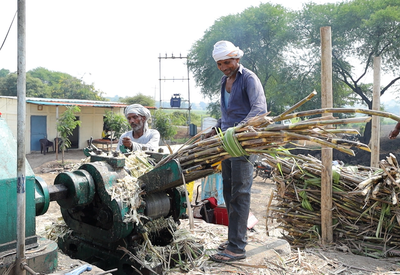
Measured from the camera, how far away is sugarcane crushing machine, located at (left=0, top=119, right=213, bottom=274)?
292cm

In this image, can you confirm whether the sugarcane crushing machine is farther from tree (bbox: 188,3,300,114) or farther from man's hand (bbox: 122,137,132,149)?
tree (bbox: 188,3,300,114)

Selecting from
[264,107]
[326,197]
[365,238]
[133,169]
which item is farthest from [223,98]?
[365,238]

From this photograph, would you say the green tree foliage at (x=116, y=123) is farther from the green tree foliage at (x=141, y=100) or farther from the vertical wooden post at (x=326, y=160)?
the green tree foliage at (x=141, y=100)

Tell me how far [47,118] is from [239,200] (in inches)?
765

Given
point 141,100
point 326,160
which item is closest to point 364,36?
point 326,160

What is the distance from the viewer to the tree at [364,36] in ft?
63.2

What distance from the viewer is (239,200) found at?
3.32 m

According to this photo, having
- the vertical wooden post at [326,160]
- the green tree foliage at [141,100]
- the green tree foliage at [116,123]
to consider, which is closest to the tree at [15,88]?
the green tree foliage at [141,100]

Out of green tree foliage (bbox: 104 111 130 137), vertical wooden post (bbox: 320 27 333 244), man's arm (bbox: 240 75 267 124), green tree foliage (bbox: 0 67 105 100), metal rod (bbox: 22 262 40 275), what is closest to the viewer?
metal rod (bbox: 22 262 40 275)

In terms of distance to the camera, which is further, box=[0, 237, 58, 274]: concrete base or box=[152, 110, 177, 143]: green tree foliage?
box=[152, 110, 177, 143]: green tree foliage

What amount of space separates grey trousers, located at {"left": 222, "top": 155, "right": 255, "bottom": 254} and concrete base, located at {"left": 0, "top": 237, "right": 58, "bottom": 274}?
1.63 m

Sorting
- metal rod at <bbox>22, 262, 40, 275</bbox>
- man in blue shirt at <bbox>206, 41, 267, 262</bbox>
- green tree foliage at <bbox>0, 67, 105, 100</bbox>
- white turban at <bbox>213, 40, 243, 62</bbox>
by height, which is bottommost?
metal rod at <bbox>22, 262, 40, 275</bbox>

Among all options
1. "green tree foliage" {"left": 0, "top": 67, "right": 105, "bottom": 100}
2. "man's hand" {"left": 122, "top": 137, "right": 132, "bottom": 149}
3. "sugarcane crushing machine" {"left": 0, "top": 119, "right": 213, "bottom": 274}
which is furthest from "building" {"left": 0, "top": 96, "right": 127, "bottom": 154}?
"green tree foliage" {"left": 0, "top": 67, "right": 105, "bottom": 100}

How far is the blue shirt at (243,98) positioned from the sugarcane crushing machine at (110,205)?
0.72m
